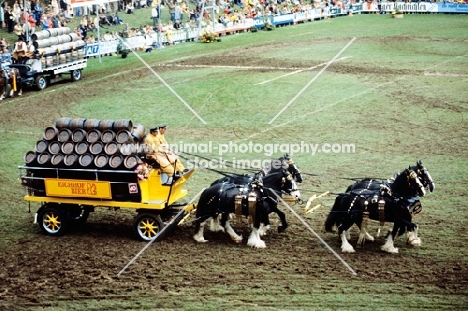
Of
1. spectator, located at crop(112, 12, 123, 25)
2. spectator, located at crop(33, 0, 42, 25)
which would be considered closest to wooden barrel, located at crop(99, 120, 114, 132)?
spectator, located at crop(33, 0, 42, 25)

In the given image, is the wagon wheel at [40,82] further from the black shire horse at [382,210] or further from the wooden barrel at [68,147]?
the black shire horse at [382,210]

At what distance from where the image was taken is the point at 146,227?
42.9 ft

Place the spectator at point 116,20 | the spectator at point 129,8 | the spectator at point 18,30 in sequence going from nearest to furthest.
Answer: the spectator at point 18,30, the spectator at point 116,20, the spectator at point 129,8

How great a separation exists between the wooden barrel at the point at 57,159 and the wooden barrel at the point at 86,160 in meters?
0.37

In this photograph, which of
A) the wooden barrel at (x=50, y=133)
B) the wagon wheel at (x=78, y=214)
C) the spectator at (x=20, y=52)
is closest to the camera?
the wooden barrel at (x=50, y=133)

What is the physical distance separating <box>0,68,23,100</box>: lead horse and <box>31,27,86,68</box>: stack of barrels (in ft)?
3.91

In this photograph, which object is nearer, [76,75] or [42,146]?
[42,146]

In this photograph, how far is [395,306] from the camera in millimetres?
10203

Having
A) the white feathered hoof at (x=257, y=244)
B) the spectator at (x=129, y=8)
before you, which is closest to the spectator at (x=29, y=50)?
the spectator at (x=129, y=8)

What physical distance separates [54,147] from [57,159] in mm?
291

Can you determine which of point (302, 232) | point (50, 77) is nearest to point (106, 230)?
point (302, 232)

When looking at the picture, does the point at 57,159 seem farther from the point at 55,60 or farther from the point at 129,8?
the point at 129,8

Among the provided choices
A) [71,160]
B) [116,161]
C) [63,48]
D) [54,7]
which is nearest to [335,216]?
[116,161]

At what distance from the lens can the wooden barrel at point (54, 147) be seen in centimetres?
1315
